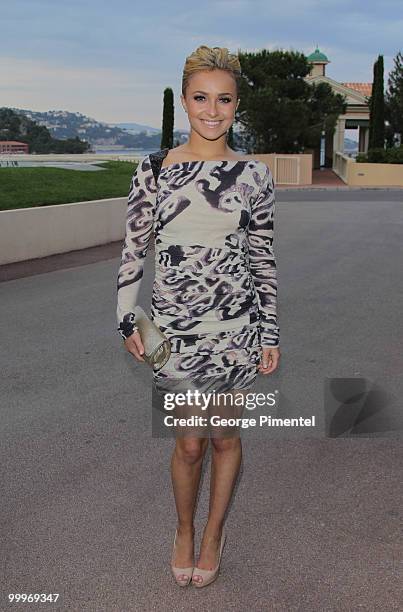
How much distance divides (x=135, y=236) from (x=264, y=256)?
554mm

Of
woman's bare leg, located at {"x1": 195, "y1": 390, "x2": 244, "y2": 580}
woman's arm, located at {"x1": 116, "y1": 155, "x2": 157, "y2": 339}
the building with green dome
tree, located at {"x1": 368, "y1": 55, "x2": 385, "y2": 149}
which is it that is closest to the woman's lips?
woman's arm, located at {"x1": 116, "y1": 155, "x2": 157, "y2": 339}

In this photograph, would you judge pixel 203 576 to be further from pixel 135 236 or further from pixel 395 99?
pixel 395 99

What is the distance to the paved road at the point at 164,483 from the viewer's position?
3.16 m

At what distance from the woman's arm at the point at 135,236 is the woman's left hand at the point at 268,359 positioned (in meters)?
0.58

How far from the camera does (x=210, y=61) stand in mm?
2738

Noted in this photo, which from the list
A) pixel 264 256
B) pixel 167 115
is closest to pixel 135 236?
pixel 264 256

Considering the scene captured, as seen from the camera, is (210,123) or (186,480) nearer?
(210,123)

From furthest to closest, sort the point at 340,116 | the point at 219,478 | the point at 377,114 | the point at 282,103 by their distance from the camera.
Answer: the point at 340,116 < the point at 377,114 < the point at 282,103 < the point at 219,478

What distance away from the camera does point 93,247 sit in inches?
541

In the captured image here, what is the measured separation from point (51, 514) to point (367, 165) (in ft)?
111

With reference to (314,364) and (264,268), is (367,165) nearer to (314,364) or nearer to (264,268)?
(314,364)

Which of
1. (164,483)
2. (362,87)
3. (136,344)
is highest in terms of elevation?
(362,87)

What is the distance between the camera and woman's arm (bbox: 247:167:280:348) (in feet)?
9.45

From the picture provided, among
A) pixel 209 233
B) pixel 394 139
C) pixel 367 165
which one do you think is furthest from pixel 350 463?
pixel 394 139
